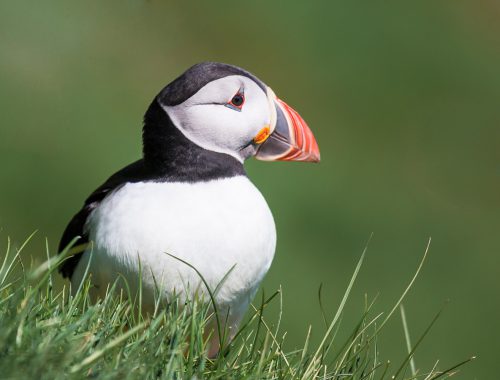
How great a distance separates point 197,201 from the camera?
11.2 feet

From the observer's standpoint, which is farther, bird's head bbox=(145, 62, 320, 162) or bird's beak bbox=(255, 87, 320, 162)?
bird's beak bbox=(255, 87, 320, 162)

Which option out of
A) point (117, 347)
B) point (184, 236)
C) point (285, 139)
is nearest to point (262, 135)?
point (285, 139)

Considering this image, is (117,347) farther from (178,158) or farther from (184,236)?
(178,158)

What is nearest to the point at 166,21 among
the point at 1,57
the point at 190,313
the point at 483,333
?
the point at 1,57

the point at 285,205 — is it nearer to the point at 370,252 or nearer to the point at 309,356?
the point at 370,252

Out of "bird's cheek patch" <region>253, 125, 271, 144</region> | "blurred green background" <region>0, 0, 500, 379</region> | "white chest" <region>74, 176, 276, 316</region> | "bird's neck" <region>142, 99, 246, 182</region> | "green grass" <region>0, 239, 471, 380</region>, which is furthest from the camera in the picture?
"blurred green background" <region>0, 0, 500, 379</region>

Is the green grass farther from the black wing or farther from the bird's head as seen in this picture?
the bird's head

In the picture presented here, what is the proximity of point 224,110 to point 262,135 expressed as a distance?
166 millimetres

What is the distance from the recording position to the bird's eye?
3543mm

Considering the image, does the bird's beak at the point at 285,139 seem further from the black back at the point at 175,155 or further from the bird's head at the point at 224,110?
the black back at the point at 175,155

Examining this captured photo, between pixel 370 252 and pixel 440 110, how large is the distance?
84.8 inches

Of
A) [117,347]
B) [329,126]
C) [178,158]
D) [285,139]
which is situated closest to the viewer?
[117,347]

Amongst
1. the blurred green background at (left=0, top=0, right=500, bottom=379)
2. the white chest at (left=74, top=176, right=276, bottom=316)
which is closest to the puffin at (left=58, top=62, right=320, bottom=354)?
the white chest at (left=74, top=176, right=276, bottom=316)

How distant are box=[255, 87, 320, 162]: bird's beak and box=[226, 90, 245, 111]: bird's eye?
0.36 ft
